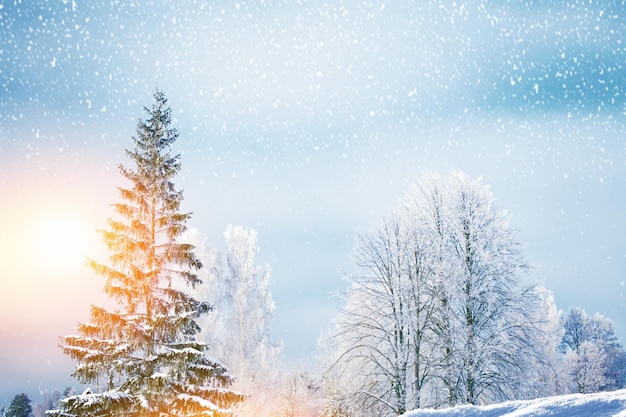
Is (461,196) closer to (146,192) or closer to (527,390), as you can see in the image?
(527,390)

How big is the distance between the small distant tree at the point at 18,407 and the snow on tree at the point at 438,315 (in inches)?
2132

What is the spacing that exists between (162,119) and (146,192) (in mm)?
2471

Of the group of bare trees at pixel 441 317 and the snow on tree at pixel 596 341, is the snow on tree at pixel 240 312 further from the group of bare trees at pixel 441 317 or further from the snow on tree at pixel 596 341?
the snow on tree at pixel 596 341

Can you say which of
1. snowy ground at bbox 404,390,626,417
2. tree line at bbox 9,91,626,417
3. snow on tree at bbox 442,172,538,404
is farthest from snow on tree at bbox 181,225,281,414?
snowy ground at bbox 404,390,626,417

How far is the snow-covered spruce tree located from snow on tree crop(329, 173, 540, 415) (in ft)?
18.7

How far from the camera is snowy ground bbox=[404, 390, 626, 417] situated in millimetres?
3668

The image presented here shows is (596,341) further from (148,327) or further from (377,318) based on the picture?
(148,327)

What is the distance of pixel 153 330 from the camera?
1311 cm

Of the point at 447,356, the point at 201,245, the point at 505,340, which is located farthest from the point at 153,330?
the point at 201,245

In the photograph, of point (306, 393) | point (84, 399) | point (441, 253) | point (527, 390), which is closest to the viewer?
point (84, 399)

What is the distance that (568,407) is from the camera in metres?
3.84

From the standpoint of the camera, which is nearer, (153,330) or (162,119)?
(153,330)

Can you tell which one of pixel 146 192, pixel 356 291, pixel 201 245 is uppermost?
pixel 201 245

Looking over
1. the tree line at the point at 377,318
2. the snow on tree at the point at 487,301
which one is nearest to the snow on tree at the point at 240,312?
the tree line at the point at 377,318
